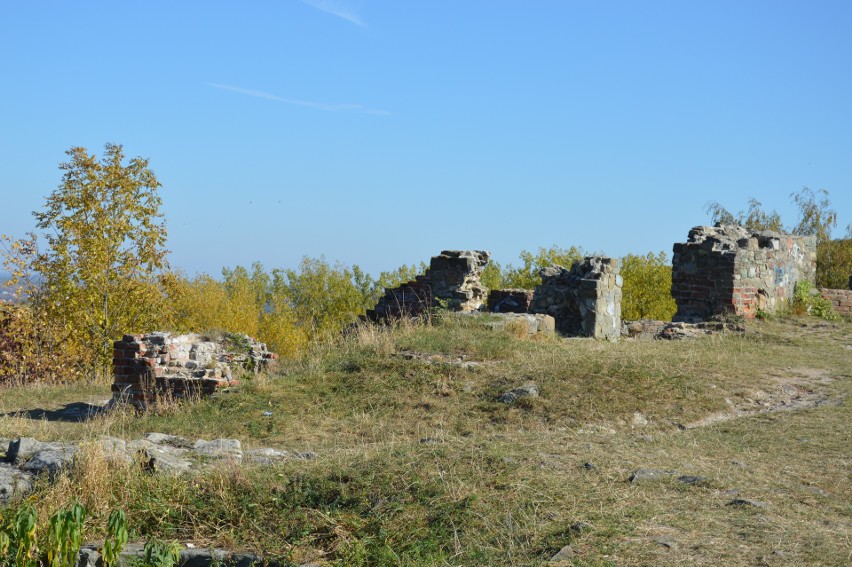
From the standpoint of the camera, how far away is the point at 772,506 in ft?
19.8

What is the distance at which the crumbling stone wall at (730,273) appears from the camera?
16.4 metres

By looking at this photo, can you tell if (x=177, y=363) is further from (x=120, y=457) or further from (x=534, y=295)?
(x=534, y=295)

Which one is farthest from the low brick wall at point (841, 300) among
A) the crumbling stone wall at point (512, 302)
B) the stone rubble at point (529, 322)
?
the stone rubble at point (529, 322)

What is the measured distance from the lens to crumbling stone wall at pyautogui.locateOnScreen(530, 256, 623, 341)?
48.8 ft

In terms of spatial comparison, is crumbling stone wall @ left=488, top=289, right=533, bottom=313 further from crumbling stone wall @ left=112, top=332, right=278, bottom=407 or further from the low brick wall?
the low brick wall

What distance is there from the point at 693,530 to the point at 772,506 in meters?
0.91

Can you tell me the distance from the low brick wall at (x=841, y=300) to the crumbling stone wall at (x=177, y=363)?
38.5ft

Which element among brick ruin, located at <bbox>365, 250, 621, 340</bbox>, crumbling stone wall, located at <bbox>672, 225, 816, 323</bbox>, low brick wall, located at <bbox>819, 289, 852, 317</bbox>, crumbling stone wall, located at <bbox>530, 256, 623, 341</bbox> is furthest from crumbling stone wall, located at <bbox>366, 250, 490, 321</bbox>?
low brick wall, located at <bbox>819, 289, 852, 317</bbox>

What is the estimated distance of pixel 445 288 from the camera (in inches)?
640

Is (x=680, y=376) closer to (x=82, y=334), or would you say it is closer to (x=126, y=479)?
(x=126, y=479)

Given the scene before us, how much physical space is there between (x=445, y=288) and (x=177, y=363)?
18.0 ft

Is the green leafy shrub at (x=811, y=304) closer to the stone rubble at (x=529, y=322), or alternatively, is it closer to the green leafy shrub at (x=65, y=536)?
the stone rubble at (x=529, y=322)

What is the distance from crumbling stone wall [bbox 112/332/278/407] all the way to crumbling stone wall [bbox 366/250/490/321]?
12.5ft

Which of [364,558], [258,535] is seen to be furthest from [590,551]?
[258,535]
